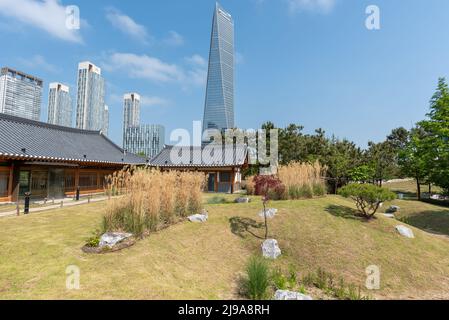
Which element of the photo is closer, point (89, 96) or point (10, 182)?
point (10, 182)

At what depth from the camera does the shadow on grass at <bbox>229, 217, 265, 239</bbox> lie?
7205 mm

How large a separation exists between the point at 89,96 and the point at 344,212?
3969 centimetres

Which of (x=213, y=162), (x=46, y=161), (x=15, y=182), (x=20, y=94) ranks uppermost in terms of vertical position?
(x=20, y=94)

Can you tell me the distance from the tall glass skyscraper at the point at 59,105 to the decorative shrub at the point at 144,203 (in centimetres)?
4322

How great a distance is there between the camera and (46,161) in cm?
1330

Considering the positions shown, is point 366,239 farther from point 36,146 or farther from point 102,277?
point 36,146

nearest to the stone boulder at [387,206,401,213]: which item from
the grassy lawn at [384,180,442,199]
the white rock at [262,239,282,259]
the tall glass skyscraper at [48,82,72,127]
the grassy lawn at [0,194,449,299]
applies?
the grassy lawn at [0,194,449,299]

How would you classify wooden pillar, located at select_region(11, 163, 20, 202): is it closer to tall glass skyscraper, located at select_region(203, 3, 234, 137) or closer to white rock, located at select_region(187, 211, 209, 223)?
white rock, located at select_region(187, 211, 209, 223)

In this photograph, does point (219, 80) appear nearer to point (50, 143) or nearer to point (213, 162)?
point (213, 162)

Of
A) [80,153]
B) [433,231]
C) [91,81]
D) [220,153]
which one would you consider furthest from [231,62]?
[433,231]

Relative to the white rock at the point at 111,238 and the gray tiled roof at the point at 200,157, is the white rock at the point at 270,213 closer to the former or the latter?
the white rock at the point at 111,238

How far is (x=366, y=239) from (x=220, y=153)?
16771mm

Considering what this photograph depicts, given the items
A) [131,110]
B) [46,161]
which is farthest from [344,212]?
[131,110]

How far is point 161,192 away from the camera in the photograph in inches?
269
